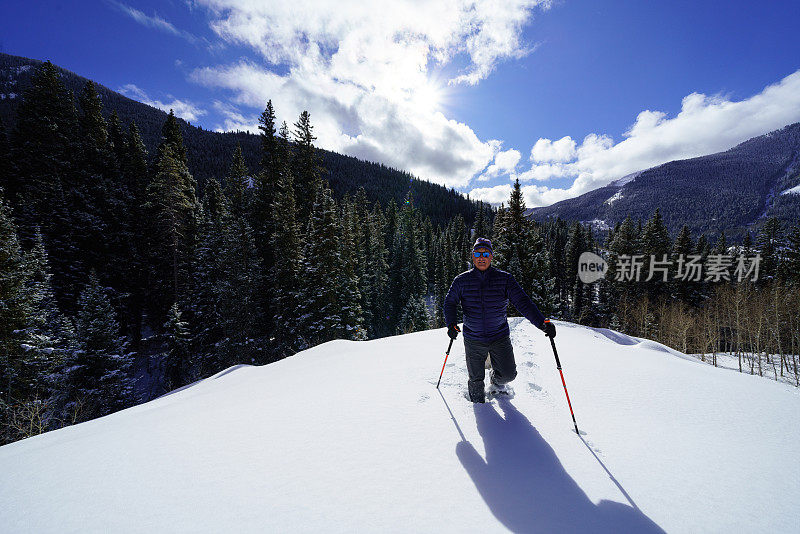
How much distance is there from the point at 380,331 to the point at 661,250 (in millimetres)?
42263

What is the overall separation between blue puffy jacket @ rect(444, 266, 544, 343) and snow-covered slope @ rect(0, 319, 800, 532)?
1065 mm

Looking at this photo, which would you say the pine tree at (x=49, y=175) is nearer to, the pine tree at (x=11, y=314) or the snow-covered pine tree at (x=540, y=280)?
the pine tree at (x=11, y=314)

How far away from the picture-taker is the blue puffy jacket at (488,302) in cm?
441

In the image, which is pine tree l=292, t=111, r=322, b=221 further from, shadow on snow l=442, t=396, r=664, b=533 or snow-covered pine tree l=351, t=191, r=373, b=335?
shadow on snow l=442, t=396, r=664, b=533

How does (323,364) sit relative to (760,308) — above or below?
above

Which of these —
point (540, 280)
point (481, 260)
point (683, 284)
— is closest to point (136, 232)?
point (481, 260)

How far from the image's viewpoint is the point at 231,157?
119938 millimetres

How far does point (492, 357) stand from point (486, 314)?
747 millimetres

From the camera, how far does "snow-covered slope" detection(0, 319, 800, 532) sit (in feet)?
7.51

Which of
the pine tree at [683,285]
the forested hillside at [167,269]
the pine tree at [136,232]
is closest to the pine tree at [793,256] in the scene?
the forested hillside at [167,269]

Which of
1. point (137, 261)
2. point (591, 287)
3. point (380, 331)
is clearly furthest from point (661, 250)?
point (137, 261)

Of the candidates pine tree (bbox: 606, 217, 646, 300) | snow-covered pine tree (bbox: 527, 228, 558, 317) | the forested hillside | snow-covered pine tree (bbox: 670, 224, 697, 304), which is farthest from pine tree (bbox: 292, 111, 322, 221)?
snow-covered pine tree (bbox: 670, 224, 697, 304)

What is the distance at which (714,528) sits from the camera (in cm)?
218

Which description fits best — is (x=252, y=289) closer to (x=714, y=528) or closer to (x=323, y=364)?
(x=323, y=364)
